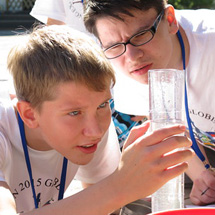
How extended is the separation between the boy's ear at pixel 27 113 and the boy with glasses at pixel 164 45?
47 cm

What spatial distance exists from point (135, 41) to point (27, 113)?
55 cm

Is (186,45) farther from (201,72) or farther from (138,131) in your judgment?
(138,131)

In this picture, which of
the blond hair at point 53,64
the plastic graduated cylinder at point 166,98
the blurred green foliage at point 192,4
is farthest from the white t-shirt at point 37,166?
the blurred green foliage at point 192,4

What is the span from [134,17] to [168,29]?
175 mm

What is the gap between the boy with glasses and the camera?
196 cm

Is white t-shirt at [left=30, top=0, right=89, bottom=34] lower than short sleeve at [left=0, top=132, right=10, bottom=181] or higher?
higher

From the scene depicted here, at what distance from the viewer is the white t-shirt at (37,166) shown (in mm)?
1797

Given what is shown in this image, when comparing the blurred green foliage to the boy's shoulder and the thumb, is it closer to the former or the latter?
the boy's shoulder

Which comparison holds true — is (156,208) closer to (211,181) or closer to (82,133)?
(82,133)

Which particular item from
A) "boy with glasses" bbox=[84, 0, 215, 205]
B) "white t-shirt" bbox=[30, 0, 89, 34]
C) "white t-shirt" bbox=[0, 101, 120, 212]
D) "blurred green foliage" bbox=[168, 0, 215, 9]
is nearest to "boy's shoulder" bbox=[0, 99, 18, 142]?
"white t-shirt" bbox=[0, 101, 120, 212]

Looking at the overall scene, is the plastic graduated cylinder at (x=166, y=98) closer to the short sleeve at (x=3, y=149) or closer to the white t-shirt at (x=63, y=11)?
the short sleeve at (x=3, y=149)

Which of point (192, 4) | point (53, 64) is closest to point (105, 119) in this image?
point (53, 64)

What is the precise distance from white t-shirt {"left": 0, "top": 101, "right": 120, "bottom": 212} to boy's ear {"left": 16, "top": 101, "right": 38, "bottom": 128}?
89 millimetres

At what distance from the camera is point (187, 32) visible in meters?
2.22
